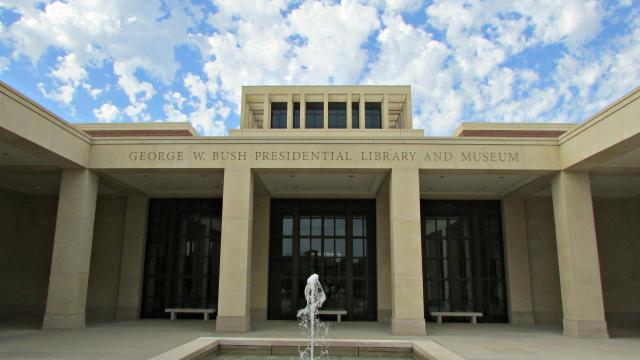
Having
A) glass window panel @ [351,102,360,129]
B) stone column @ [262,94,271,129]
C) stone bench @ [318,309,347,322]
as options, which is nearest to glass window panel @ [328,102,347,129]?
glass window panel @ [351,102,360,129]

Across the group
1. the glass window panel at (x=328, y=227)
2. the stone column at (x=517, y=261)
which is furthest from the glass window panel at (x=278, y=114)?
the stone column at (x=517, y=261)

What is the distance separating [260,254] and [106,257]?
273 inches

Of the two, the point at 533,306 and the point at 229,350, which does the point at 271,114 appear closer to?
the point at 533,306

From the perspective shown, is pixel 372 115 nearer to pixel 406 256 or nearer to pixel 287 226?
pixel 287 226

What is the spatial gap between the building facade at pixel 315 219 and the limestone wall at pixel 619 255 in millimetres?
59

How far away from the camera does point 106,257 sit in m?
21.1

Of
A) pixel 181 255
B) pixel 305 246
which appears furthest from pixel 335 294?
pixel 181 255

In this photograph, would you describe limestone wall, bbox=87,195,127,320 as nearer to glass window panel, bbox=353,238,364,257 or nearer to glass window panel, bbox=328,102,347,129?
glass window panel, bbox=353,238,364,257

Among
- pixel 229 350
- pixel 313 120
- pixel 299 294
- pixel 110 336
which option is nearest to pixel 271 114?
pixel 313 120

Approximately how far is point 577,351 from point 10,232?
22671 mm

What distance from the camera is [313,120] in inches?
1398

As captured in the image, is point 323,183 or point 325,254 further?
point 325,254

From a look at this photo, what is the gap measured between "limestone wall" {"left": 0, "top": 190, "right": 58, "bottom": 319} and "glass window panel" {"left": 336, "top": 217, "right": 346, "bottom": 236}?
511 inches

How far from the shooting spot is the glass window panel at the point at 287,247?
21266 millimetres
